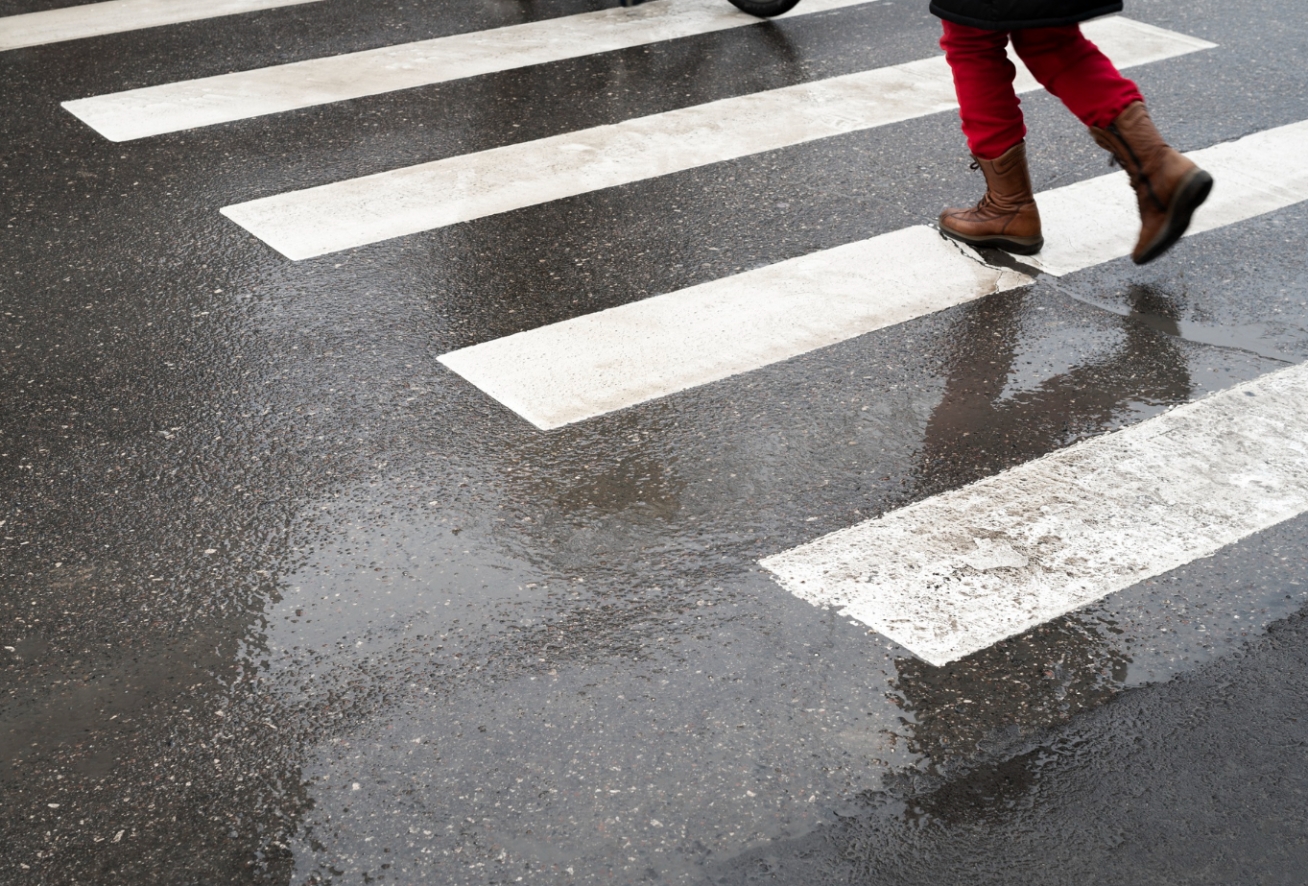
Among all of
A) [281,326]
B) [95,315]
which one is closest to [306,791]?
[281,326]

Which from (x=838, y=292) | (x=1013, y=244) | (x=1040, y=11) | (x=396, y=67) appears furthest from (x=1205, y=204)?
(x=396, y=67)

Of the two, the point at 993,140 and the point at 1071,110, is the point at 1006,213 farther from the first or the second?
the point at 1071,110

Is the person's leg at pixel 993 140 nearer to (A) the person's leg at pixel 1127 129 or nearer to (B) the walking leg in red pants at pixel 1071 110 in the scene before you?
(B) the walking leg in red pants at pixel 1071 110

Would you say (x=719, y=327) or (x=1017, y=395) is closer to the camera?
(x=1017, y=395)

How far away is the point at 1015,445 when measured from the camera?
3.70m

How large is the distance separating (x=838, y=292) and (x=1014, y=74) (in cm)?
90

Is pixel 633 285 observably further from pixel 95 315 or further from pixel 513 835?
pixel 513 835

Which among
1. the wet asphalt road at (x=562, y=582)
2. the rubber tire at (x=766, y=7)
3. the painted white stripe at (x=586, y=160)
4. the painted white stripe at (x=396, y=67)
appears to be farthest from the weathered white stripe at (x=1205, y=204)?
the painted white stripe at (x=396, y=67)

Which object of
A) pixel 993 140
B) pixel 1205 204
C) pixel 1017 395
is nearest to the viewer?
pixel 1017 395

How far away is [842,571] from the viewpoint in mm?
3168

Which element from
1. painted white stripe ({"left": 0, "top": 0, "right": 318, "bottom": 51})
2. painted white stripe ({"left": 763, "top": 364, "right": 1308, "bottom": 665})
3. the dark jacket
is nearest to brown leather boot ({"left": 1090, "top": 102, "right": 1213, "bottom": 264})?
the dark jacket

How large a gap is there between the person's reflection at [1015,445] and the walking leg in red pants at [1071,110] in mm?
323

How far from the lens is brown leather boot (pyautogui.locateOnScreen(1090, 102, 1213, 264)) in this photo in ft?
14.1

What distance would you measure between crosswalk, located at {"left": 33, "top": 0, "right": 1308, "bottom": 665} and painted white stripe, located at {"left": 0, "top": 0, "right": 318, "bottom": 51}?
2 cm
